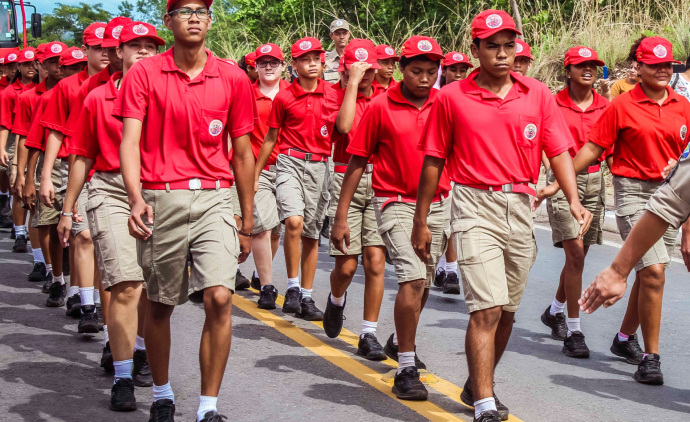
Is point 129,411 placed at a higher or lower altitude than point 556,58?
lower

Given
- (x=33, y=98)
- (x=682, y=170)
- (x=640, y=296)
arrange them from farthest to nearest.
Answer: (x=33, y=98) → (x=640, y=296) → (x=682, y=170)

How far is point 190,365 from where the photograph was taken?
21.4 feet

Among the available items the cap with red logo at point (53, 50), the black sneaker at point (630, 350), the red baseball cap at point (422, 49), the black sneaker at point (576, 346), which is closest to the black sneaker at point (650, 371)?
the black sneaker at point (630, 350)

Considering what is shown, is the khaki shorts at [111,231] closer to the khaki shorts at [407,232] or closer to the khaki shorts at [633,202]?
the khaki shorts at [407,232]

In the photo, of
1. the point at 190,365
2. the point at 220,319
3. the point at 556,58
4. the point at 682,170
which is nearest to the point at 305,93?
Result: the point at 190,365

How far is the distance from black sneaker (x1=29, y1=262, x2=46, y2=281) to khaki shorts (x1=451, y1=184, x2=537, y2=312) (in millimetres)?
5698

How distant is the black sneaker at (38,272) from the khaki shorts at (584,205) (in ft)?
16.7

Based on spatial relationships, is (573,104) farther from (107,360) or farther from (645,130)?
(107,360)

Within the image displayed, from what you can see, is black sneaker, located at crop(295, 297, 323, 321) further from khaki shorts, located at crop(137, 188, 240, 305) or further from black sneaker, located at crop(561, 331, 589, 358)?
khaki shorts, located at crop(137, 188, 240, 305)

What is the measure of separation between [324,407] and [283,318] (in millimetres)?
2468

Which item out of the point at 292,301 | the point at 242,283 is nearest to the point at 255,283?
the point at 242,283

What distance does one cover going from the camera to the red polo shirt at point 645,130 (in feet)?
22.0

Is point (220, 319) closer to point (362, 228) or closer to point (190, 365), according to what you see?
point (190, 365)

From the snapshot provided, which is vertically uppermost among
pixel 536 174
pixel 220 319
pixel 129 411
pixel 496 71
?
pixel 496 71
